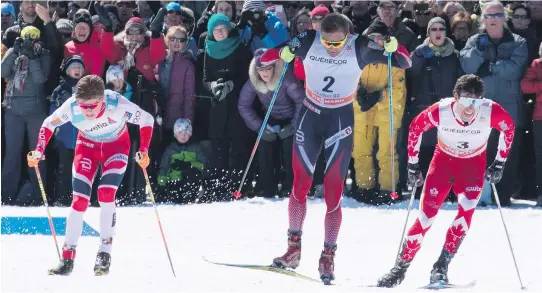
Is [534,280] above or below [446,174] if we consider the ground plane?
below

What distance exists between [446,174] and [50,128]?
3.40m

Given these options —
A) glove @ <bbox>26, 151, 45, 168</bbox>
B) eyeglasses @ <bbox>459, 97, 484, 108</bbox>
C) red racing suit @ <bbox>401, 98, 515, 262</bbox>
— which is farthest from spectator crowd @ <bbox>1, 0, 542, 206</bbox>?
glove @ <bbox>26, 151, 45, 168</bbox>

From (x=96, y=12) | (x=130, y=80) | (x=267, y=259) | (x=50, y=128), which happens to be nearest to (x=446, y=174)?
(x=267, y=259)

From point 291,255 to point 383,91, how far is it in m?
3.16

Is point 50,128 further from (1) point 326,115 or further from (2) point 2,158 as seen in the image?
(2) point 2,158

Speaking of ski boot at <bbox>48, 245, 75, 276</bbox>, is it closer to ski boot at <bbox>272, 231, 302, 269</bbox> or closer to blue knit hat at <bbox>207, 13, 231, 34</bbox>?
ski boot at <bbox>272, 231, 302, 269</bbox>

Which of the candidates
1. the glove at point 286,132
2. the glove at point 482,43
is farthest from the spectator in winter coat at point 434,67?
the glove at point 286,132

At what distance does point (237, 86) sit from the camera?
12727 millimetres

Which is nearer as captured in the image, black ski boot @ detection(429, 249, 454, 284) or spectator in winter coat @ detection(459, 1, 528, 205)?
black ski boot @ detection(429, 249, 454, 284)

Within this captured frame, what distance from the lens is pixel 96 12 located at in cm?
1357

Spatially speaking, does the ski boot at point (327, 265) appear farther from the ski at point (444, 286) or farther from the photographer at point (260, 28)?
the photographer at point (260, 28)

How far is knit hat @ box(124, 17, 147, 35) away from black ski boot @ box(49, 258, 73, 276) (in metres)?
3.99

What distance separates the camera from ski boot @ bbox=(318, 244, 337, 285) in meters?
9.33

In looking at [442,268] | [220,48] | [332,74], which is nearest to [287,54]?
[332,74]
